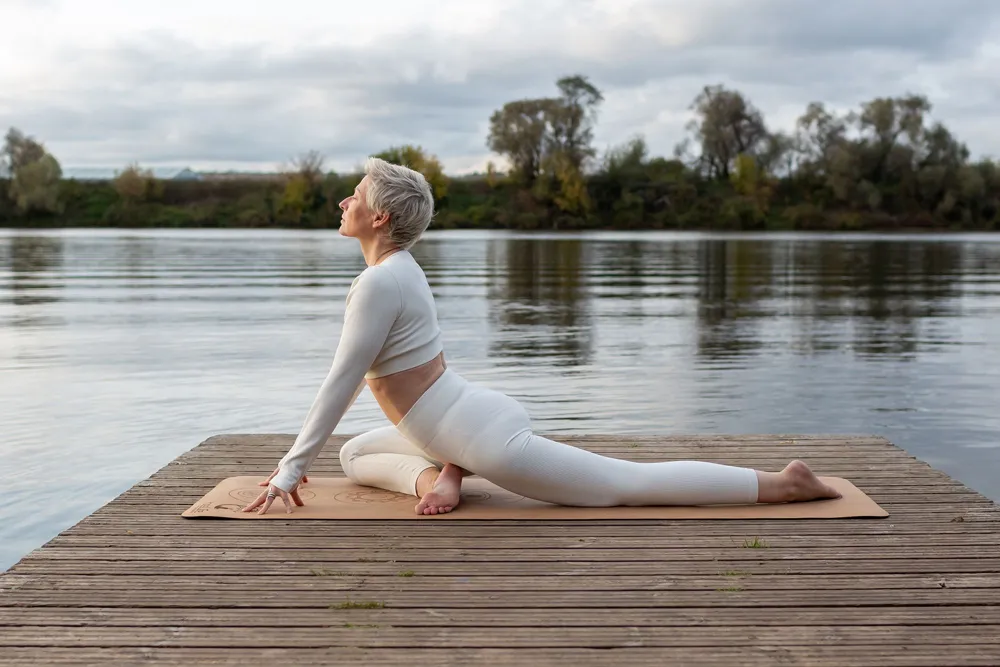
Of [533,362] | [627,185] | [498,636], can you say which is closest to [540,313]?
[533,362]

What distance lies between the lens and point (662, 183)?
91750mm

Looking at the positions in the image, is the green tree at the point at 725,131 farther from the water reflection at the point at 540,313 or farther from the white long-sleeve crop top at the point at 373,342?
the white long-sleeve crop top at the point at 373,342

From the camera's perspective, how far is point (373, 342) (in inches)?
166

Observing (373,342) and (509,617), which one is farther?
(373,342)

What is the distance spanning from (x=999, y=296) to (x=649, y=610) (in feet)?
70.1

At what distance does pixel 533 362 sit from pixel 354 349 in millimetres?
8176

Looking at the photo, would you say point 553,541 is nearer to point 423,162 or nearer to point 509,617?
point 509,617

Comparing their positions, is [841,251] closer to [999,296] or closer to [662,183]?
[999,296]

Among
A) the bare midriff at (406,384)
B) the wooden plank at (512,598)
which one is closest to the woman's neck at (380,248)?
the bare midriff at (406,384)

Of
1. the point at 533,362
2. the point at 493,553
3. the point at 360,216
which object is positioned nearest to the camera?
the point at 493,553

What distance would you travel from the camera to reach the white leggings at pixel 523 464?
426cm

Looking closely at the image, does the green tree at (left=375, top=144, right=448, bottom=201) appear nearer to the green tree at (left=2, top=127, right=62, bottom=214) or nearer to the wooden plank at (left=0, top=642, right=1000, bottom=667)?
the green tree at (left=2, top=127, right=62, bottom=214)

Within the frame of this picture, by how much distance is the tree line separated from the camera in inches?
3319

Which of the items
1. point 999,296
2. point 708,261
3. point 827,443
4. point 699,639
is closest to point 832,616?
point 699,639
